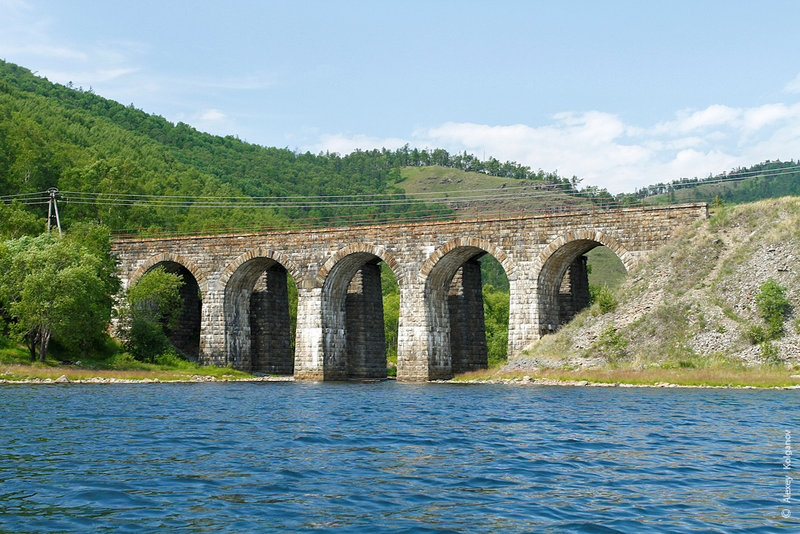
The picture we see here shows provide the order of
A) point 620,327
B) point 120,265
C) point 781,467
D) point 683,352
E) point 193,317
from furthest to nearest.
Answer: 1. point 193,317
2. point 120,265
3. point 620,327
4. point 683,352
5. point 781,467

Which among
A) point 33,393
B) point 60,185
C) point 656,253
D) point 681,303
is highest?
point 60,185

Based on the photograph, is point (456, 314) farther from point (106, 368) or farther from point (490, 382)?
point (106, 368)

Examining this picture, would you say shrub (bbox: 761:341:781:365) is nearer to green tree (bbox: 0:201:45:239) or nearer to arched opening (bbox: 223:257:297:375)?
arched opening (bbox: 223:257:297:375)

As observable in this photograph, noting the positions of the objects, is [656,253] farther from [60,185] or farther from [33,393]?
[60,185]

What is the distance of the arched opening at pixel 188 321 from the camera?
222 feet

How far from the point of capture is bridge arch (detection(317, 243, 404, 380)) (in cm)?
5722

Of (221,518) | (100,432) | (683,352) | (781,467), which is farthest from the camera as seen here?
(683,352)

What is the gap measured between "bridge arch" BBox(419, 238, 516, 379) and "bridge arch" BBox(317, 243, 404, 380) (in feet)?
16.6

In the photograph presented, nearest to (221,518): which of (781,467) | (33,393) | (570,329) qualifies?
(781,467)

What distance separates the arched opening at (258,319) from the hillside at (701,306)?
23.4m

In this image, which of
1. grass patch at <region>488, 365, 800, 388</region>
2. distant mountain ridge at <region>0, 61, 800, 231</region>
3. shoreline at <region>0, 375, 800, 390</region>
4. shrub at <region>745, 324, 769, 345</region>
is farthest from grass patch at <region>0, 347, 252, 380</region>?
shrub at <region>745, 324, 769, 345</region>

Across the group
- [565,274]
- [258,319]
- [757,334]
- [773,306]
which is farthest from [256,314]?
[773,306]

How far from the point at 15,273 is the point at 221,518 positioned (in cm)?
4390

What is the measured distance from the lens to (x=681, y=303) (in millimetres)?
45062
